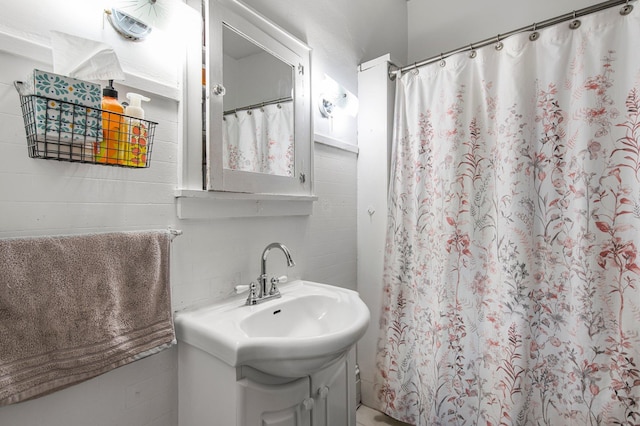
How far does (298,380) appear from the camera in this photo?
1.06 meters

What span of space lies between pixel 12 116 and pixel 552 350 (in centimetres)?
199

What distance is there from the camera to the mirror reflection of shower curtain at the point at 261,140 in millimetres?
1209

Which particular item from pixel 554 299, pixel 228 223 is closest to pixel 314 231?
pixel 228 223

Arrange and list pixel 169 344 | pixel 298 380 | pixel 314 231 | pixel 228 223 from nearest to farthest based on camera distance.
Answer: pixel 169 344 < pixel 298 380 < pixel 228 223 < pixel 314 231

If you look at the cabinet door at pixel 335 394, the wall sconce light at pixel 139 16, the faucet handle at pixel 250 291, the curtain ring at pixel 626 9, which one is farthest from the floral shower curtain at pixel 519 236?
the wall sconce light at pixel 139 16

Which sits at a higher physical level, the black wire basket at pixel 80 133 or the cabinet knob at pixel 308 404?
the black wire basket at pixel 80 133

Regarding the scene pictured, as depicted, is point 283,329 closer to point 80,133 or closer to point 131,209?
point 131,209

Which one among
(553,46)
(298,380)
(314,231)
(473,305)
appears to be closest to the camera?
(298,380)

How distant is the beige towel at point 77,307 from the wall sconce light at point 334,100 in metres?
1.09

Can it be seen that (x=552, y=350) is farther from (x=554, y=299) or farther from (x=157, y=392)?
(x=157, y=392)

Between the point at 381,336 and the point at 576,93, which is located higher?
the point at 576,93

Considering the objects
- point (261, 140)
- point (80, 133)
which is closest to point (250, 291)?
point (261, 140)

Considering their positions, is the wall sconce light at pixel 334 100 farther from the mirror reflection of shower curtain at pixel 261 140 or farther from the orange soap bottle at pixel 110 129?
the orange soap bottle at pixel 110 129

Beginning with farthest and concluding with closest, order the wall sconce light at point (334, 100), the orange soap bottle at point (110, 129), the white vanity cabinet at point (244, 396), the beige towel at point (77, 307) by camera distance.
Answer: the wall sconce light at point (334, 100) → the white vanity cabinet at point (244, 396) → the orange soap bottle at point (110, 129) → the beige towel at point (77, 307)
